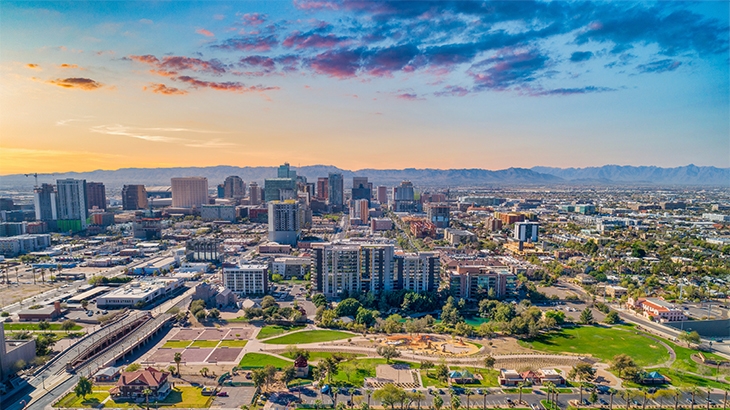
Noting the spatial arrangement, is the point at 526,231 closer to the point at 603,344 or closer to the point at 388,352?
the point at 603,344

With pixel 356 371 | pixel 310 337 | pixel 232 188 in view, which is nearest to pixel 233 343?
pixel 310 337

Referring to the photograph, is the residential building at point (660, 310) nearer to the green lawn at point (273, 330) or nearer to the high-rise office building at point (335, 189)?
the green lawn at point (273, 330)

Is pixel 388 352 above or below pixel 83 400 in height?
above

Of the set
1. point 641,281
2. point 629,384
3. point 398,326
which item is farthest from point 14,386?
point 641,281

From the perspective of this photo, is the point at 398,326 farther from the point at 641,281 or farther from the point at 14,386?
the point at 641,281

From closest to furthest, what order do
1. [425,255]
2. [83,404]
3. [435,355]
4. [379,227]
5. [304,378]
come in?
[83,404] < [304,378] < [435,355] < [425,255] < [379,227]

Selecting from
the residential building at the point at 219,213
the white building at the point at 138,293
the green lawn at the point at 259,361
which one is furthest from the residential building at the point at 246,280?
the residential building at the point at 219,213

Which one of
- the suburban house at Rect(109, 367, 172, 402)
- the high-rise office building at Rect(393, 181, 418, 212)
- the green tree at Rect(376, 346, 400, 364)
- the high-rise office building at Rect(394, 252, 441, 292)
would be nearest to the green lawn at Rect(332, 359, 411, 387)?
the green tree at Rect(376, 346, 400, 364)
